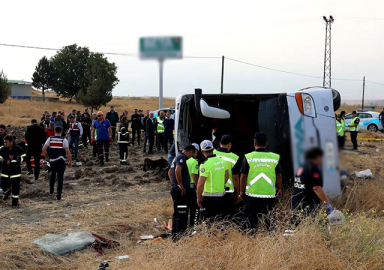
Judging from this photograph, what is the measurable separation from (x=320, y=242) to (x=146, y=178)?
8000 mm

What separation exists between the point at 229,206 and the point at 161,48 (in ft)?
8.54

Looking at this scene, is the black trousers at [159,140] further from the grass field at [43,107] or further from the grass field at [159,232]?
the grass field at [43,107]

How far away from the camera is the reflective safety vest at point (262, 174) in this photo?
646cm

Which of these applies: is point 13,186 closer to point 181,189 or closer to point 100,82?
point 181,189

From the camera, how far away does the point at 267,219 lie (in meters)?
6.48

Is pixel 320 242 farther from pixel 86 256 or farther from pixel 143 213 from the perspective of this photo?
pixel 143 213

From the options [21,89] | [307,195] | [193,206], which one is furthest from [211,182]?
[21,89]

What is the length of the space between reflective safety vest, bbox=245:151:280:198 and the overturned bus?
0.31m

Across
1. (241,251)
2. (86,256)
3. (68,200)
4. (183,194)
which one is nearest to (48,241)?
(86,256)

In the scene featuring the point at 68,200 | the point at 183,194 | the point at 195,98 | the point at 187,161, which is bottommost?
the point at 68,200

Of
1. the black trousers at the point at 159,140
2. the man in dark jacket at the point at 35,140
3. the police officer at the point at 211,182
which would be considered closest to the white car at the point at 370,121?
the black trousers at the point at 159,140

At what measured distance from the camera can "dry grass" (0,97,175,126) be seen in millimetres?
39125

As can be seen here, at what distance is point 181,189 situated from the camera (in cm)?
716

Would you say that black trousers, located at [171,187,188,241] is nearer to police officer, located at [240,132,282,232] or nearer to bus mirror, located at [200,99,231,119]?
police officer, located at [240,132,282,232]
